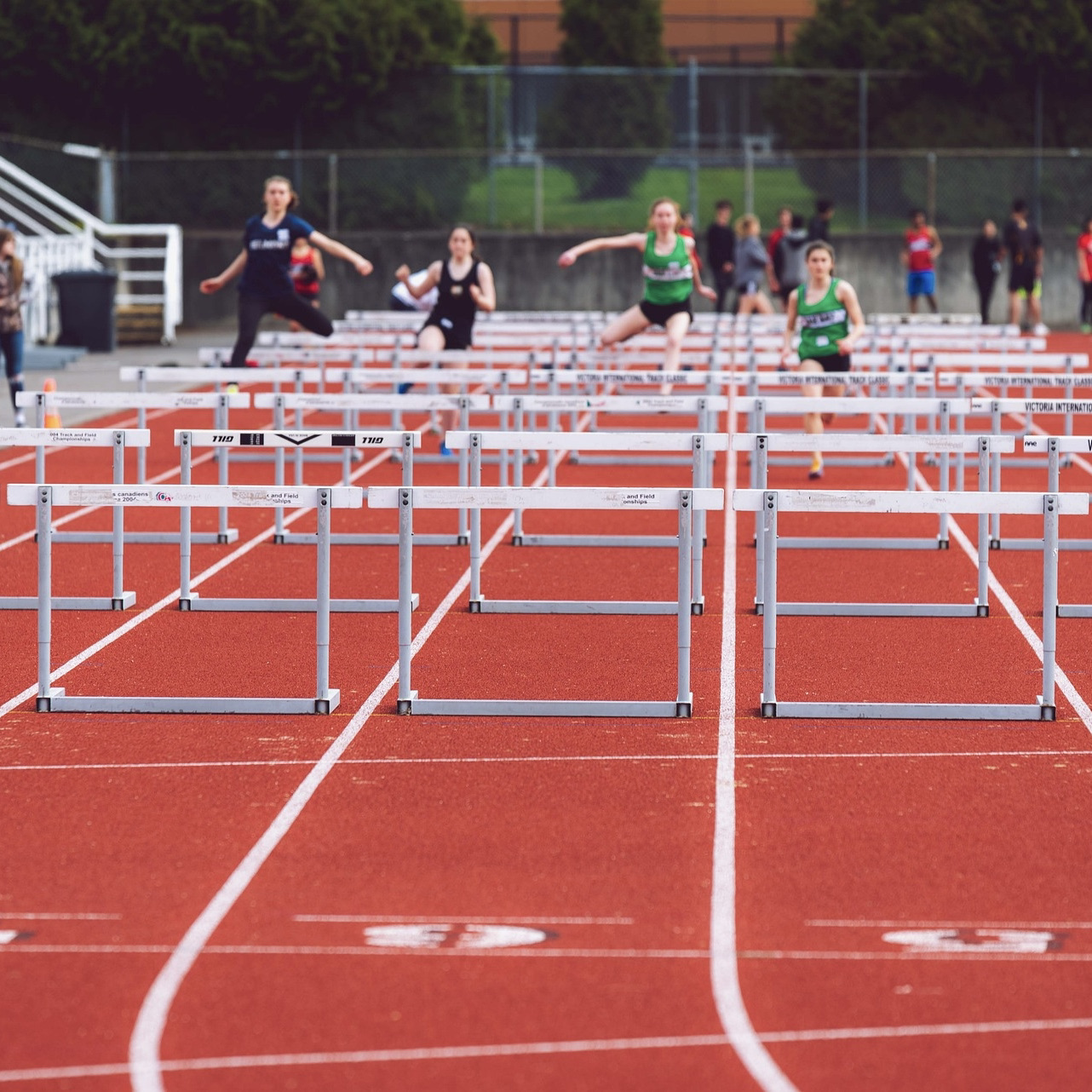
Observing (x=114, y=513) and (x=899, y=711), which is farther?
(x=114, y=513)

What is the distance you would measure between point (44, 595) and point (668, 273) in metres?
9.64

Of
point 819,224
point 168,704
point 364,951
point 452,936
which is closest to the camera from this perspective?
point 364,951

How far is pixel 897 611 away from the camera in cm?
1013

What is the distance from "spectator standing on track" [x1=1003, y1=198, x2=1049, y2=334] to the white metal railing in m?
12.6

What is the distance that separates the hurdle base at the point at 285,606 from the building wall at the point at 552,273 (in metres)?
26.2

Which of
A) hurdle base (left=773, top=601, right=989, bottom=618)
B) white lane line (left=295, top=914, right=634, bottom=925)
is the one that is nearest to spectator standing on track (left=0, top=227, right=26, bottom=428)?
hurdle base (left=773, top=601, right=989, bottom=618)

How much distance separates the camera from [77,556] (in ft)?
39.6

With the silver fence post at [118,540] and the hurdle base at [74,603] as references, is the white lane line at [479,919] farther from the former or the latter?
the hurdle base at [74,603]

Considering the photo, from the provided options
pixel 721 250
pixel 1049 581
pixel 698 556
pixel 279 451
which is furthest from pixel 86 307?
pixel 1049 581

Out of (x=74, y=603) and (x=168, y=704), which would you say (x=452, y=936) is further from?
(x=74, y=603)

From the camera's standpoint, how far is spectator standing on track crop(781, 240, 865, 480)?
14656mm

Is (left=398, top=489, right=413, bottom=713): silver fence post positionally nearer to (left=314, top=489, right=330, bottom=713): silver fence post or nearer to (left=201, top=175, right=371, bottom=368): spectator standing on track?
(left=314, top=489, right=330, bottom=713): silver fence post

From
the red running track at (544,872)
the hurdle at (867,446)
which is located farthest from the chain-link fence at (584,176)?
the red running track at (544,872)

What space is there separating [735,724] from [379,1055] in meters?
3.36
